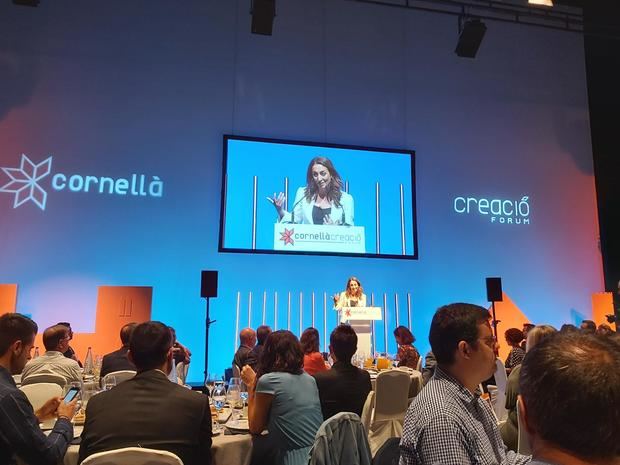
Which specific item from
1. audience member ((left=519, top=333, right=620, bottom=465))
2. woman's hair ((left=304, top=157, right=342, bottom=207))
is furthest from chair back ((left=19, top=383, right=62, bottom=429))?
woman's hair ((left=304, top=157, right=342, bottom=207))

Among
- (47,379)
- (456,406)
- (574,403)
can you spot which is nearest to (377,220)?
(47,379)

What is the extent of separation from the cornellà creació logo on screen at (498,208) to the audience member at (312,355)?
5694 mm

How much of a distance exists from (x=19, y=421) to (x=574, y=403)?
6.50 feet

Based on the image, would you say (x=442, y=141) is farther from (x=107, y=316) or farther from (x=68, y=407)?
(x=68, y=407)

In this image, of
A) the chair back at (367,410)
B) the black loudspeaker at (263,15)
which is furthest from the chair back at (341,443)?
the black loudspeaker at (263,15)

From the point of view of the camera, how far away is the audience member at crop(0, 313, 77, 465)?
195cm

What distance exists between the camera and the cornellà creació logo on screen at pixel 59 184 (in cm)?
770

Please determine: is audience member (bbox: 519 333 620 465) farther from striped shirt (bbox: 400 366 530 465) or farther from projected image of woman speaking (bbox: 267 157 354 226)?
projected image of woman speaking (bbox: 267 157 354 226)

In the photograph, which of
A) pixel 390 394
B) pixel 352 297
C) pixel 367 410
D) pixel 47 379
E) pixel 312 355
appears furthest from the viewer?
pixel 352 297

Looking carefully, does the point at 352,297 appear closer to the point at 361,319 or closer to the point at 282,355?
the point at 361,319

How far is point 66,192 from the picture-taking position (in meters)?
7.86

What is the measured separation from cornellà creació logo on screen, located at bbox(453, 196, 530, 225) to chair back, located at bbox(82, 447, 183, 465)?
8.35 metres

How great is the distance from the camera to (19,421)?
1958mm

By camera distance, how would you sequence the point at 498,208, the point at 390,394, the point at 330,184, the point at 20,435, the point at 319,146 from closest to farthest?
the point at 20,435
the point at 390,394
the point at 330,184
the point at 319,146
the point at 498,208
